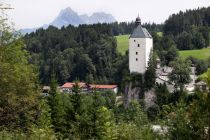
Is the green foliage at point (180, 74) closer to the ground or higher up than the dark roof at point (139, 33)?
closer to the ground

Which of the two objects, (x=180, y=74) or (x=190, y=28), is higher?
(x=190, y=28)

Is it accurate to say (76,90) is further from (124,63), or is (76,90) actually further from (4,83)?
(124,63)

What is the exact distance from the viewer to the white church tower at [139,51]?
7306 centimetres

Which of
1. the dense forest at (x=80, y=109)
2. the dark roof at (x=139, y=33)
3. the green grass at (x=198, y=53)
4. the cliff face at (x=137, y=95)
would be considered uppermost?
the dark roof at (x=139, y=33)

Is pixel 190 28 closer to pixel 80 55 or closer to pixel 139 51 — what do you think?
pixel 80 55

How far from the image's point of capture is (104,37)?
10994 cm

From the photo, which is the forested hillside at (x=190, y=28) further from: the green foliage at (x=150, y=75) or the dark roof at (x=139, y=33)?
the green foliage at (x=150, y=75)

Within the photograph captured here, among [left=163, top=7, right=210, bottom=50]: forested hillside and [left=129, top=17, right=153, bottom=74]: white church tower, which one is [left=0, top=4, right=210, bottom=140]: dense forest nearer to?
[left=129, top=17, right=153, bottom=74]: white church tower

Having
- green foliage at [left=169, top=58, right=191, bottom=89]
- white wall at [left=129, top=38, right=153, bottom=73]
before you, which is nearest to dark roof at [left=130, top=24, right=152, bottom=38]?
white wall at [left=129, top=38, right=153, bottom=73]

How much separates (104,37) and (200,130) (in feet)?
323

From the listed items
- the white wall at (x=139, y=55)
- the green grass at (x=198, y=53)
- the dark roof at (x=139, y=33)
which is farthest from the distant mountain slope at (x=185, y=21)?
the white wall at (x=139, y=55)

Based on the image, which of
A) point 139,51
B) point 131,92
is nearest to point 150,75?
point 131,92

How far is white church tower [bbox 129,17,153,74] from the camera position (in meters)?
73.1

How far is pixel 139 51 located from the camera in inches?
2908
